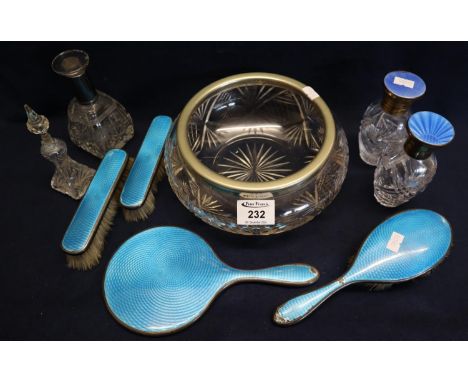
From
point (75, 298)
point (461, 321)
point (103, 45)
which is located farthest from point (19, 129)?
point (461, 321)

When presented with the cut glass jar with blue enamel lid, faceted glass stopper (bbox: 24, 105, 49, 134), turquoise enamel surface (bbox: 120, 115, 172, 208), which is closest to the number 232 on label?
the cut glass jar with blue enamel lid

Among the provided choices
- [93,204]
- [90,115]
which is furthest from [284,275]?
[90,115]

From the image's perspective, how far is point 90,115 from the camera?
36.9 inches

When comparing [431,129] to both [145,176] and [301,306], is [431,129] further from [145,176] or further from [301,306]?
[145,176]

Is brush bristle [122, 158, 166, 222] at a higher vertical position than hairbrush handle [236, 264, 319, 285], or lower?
higher

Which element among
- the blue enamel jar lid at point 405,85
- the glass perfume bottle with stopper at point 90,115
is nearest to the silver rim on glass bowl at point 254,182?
the blue enamel jar lid at point 405,85

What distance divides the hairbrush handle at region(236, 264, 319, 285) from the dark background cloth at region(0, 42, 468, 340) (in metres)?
0.03

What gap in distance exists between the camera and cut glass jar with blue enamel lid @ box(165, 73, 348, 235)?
0.71m

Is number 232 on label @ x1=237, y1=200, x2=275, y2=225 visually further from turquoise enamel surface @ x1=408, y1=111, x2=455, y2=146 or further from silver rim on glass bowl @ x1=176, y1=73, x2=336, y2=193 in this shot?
turquoise enamel surface @ x1=408, y1=111, x2=455, y2=146

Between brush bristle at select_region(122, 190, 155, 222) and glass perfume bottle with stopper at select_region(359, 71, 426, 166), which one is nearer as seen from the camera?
glass perfume bottle with stopper at select_region(359, 71, 426, 166)

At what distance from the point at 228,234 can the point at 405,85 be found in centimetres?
47

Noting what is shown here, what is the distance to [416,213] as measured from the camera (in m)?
0.85

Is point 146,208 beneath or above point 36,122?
beneath

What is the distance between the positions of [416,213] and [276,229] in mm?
319
